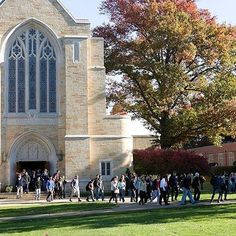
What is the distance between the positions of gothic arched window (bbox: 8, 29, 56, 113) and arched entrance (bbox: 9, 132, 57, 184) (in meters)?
2.05

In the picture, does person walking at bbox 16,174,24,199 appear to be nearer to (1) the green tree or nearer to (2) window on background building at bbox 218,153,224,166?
(1) the green tree

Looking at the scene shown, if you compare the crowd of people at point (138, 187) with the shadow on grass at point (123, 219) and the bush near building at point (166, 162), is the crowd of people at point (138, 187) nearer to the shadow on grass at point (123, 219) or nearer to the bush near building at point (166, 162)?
the shadow on grass at point (123, 219)

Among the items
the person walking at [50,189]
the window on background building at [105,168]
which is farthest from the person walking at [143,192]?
the window on background building at [105,168]

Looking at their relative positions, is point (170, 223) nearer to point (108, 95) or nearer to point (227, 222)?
point (227, 222)

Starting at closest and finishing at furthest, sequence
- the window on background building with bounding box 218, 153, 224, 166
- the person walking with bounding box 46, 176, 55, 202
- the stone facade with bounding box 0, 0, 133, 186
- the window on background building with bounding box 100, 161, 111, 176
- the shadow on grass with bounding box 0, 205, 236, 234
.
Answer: the shadow on grass with bounding box 0, 205, 236, 234
the person walking with bounding box 46, 176, 55, 202
the stone facade with bounding box 0, 0, 133, 186
the window on background building with bounding box 100, 161, 111, 176
the window on background building with bounding box 218, 153, 224, 166

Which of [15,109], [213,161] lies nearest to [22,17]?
[15,109]

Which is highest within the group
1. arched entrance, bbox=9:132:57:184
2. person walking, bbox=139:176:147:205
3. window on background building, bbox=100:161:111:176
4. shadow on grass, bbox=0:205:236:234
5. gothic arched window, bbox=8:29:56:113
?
gothic arched window, bbox=8:29:56:113

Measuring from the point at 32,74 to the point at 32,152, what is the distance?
5.63 meters

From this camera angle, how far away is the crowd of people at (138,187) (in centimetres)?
2716

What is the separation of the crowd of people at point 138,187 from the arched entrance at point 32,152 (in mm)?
1100

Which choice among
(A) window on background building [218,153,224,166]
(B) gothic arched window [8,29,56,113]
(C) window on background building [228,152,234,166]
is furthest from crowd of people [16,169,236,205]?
(A) window on background building [218,153,224,166]

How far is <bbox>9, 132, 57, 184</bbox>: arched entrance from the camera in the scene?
3859cm

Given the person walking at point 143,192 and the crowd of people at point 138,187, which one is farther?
the person walking at point 143,192

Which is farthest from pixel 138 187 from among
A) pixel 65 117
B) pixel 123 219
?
pixel 65 117
